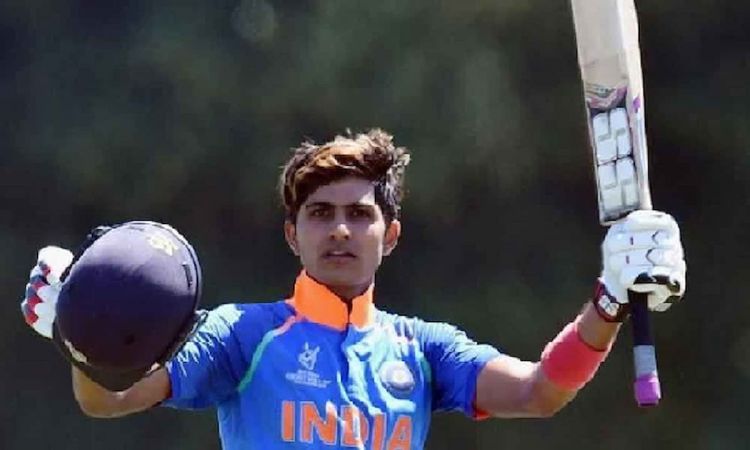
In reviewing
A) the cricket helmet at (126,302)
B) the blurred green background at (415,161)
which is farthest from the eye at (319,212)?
the blurred green background at (415,161)

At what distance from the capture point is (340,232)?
2.68m

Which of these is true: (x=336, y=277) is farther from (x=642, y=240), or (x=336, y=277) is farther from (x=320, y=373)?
(x=642, y=240)

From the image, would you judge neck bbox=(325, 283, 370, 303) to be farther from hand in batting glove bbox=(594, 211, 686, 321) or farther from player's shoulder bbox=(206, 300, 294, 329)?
hand in batting glove bbox=(594, 211, 686, 321)

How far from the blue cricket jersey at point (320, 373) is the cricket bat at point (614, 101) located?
40 centimetres

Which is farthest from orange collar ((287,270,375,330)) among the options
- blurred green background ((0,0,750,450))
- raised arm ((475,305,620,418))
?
blurred green background ((0,0,750,450))

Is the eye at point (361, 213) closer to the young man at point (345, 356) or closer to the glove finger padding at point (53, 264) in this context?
the young man at point (345, 356)

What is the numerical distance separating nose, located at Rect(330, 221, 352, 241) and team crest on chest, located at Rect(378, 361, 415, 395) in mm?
242

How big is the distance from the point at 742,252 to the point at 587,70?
9.57 ft

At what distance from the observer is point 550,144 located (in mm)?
5414

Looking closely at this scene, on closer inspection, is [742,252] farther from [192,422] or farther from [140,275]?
[140,275]

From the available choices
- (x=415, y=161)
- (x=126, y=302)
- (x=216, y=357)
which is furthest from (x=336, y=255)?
(x=415, y=161)

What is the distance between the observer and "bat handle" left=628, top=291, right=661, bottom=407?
2412 mm

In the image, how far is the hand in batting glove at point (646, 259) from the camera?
7.92ft

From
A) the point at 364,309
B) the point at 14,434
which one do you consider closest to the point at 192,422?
the point at 14,434
